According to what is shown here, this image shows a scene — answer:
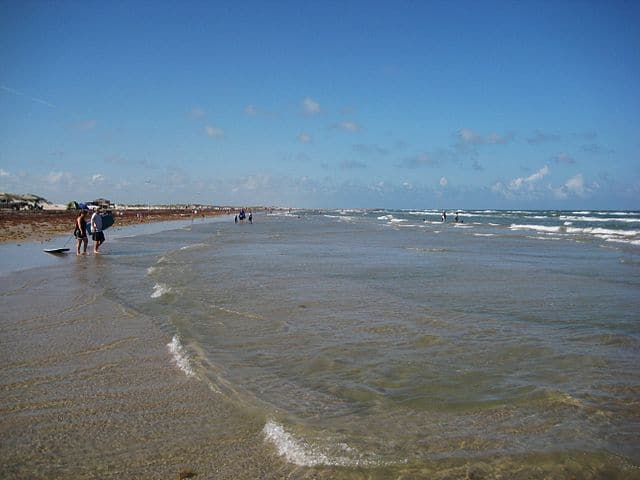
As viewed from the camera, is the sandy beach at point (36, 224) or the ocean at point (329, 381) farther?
the sandy beach at point (36, 224)

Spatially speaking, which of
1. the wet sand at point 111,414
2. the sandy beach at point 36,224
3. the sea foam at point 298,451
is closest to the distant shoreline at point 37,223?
the sandy beach at point 36,224

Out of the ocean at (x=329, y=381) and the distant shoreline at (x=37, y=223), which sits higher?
the distant shoreline at (x=37, y=223)

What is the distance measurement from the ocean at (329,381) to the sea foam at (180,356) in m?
0.04

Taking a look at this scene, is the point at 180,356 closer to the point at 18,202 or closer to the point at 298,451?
the point at 298,451

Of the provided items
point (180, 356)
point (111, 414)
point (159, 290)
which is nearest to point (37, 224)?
point (159, 290)

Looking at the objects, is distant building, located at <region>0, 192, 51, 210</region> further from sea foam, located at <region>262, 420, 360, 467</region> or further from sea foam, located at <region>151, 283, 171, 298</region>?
sea foam, located at <region>262, 420, 360, 467</region>

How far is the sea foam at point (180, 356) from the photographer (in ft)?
19.1

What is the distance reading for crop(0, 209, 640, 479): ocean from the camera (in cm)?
374

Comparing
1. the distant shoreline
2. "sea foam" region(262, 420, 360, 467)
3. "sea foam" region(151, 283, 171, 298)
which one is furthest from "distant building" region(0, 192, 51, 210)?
"sea foam" region(262, 420, 360, 467)

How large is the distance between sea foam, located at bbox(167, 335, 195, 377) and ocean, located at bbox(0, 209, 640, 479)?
43mm

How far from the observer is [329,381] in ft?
17.9

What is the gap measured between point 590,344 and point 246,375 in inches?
211

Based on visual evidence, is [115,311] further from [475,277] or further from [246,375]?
[475,277]

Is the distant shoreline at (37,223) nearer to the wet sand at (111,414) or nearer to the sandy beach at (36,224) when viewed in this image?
the sandy beach at (36,224)
